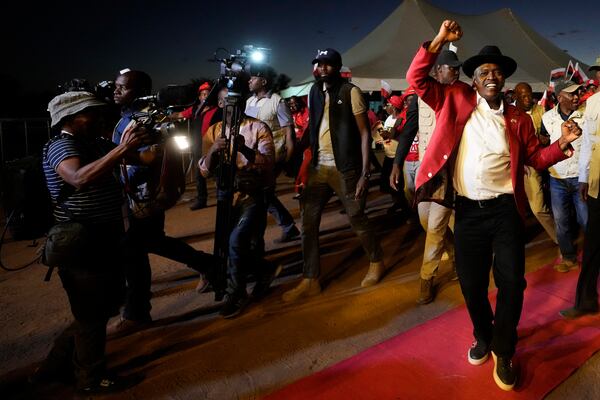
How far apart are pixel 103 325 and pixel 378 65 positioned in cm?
1449

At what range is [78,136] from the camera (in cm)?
272

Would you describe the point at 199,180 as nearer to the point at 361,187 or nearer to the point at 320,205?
the point at 320,205

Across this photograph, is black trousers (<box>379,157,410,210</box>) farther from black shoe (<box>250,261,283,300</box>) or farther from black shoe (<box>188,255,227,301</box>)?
black shoe (<box>188,255,227,301</box>)

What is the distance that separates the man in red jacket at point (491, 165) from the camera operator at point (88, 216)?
6.08ft

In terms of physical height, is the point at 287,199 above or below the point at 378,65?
below

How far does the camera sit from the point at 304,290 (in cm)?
441

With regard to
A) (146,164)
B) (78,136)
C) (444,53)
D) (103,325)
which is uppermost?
(444,53)

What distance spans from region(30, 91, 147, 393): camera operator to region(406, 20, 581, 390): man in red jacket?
1855 millimetres

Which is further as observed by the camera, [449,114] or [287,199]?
[287,199]

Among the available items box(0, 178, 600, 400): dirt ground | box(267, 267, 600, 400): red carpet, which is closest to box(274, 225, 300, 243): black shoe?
box(0, 178, 600, 400): dirt ground

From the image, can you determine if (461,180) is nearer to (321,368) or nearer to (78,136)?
(321,368)

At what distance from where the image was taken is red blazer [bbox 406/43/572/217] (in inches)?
108

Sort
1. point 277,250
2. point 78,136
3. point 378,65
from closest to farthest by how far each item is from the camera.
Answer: point 78,136 → point 277,250 → point 378,65

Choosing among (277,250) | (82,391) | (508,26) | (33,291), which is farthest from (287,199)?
(508,26)
